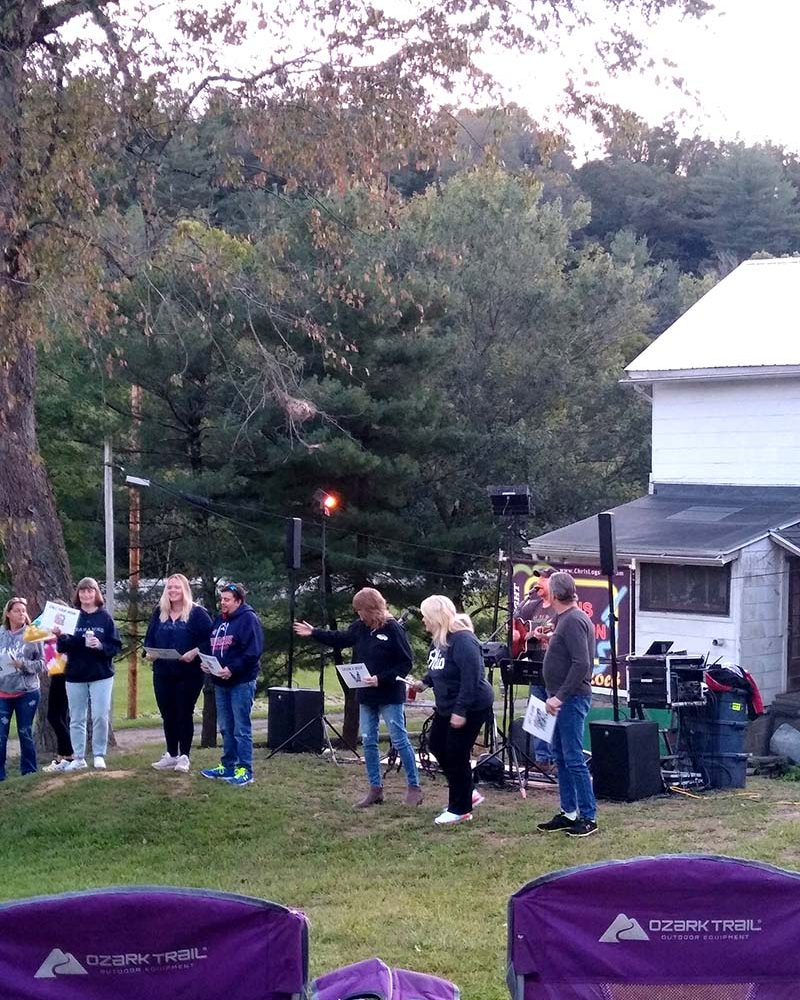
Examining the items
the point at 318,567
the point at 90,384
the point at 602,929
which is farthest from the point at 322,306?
the point at 602,929

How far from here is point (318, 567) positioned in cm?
→ 2147

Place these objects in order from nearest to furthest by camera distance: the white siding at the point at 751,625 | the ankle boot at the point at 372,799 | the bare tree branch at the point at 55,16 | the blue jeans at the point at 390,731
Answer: the blue jeans at the point at 390,731
the ankle boot at the point at 372,799
the bare tree branch at the point at 55,16
the white siding at the point at 751,625

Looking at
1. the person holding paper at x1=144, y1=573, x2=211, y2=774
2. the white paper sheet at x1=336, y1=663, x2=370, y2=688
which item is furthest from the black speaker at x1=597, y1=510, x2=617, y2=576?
the person holding paper at x1=144, y1=573, x2=211, y2=774

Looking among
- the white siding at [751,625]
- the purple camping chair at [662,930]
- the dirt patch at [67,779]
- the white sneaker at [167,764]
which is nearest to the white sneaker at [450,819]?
the white sneaker at [167,764]

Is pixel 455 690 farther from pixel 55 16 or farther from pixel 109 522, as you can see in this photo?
pixel 109 522

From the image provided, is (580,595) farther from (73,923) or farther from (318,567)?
(73,923)

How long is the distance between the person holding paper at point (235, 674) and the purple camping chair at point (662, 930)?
6.48 m

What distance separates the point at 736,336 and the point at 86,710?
41.8 ft

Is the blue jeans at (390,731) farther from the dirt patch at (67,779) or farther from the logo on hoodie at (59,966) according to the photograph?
the logo on hoodie at (59,966)

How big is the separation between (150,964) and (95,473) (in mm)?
23010

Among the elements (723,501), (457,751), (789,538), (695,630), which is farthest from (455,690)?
(723,501)

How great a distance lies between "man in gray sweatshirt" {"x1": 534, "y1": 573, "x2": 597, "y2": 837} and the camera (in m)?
8.10

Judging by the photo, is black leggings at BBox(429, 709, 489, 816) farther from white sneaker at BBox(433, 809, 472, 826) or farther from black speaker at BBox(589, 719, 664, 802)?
black speaker at BBox(589, 719, 664, 802)

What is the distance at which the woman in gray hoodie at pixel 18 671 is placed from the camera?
10516 mm
